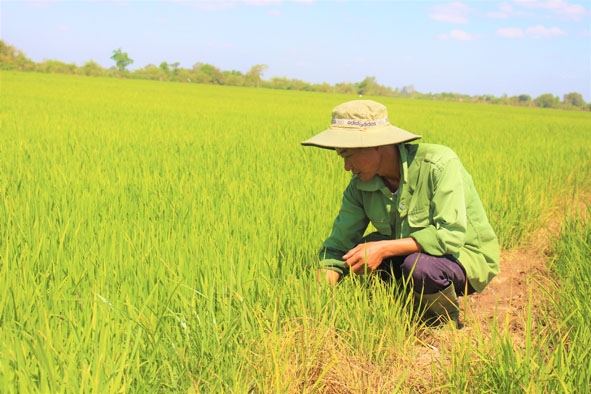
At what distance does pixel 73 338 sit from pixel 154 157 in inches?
119

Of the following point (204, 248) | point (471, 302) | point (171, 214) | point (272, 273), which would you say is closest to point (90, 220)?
point (171, 214)

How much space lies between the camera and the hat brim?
65.6 inches

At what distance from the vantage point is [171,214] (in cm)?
250

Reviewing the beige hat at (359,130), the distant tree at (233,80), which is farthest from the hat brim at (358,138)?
the distant tree at (233,80)

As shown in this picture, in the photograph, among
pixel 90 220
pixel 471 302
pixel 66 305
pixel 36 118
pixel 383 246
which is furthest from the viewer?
pixel 36 118

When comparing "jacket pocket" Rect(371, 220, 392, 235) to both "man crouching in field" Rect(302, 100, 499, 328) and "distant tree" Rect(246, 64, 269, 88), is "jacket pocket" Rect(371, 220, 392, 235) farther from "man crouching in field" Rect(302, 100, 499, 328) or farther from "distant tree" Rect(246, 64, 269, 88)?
"distant tree" Rect(246, 64, 269, 88)

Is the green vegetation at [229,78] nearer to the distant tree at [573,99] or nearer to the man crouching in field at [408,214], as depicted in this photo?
the distant tree at [573,99]

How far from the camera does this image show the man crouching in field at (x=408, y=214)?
5.70ft

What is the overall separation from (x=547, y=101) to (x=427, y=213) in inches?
2534

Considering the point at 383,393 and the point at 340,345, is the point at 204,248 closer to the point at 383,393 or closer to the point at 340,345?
the point at 340,345

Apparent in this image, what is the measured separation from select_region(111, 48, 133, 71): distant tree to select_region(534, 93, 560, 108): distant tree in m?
58.6

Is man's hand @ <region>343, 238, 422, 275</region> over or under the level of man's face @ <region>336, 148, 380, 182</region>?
under

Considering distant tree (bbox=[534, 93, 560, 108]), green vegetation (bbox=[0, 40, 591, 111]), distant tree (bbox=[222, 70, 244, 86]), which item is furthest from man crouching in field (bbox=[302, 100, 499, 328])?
distant tree (bbox=[534, 93, 560, 108])

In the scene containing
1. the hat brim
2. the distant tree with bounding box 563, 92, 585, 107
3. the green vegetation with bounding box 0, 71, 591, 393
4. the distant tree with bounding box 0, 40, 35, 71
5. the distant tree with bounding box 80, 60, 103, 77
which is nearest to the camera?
the green vegetation with bounding box 0, 71, 591, 393
